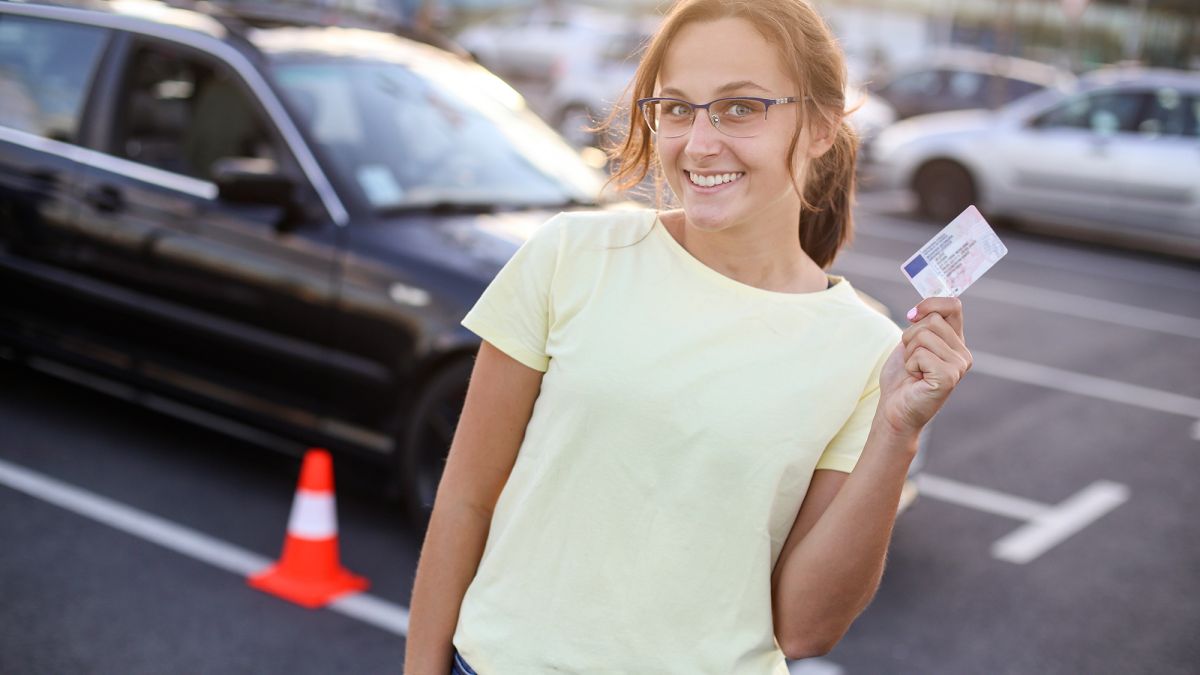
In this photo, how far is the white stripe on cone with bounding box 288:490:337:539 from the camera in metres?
4.37

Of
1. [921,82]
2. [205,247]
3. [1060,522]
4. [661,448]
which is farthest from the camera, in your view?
[921,82]

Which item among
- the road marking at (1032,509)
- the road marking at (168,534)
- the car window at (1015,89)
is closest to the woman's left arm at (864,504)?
the road marking at (168,534)

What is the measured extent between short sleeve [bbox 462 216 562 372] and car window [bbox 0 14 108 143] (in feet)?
14.3

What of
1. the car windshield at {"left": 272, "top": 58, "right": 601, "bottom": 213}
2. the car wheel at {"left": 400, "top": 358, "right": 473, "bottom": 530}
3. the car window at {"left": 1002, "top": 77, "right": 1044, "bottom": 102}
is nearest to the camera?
the car wheel at {"left": 400, "top": 358, "right": 473, "bottom": 530}

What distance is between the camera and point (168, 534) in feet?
15.7

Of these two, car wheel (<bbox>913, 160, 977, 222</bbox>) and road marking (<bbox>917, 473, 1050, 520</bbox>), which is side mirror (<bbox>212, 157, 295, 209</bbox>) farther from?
car wheel (<bbox>913, 160, 977, 222</bbox>)

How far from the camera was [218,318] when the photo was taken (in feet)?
16.5

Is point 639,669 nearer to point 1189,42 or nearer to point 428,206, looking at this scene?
point 428,206

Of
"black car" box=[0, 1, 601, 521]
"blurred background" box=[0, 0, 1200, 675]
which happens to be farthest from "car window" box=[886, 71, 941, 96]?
"black car" box=[0, 1, 601, 521]

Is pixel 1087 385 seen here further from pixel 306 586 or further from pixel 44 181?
pixel 44 181

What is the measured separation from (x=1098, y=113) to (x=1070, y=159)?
1.66ft

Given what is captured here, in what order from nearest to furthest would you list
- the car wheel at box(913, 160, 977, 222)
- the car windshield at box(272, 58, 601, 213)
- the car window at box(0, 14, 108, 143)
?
the car windshield at box(272, 58, 601, 213)
the car window at box(0, 14, 108, 143)
the car wheel at box(913, 160, 977, 222)

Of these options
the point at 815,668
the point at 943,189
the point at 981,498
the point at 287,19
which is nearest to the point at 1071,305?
the point at 943,189

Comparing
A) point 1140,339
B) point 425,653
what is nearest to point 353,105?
point 425,653
